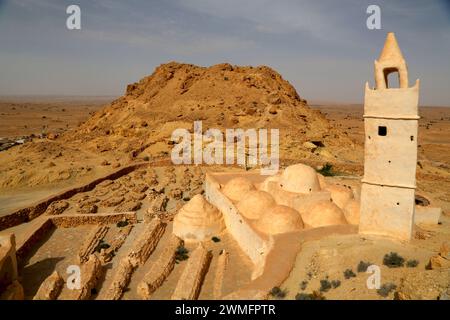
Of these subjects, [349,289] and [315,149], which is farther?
[315,149]

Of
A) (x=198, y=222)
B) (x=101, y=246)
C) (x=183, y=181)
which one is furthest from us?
(x=183, y=181)

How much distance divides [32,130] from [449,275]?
66482mm

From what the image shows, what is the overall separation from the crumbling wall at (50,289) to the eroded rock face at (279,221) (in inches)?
316

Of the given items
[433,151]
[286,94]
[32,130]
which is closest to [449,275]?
[286,94]

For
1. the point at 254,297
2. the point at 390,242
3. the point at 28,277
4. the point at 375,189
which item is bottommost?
the point at 28,277

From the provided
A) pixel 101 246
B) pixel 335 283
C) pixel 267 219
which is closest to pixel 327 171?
pixel 267 219

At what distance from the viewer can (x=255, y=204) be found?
1659 centimetres

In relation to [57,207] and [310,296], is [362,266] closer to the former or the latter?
[310,296]

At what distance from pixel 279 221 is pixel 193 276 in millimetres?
4130

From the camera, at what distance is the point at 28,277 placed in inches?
584

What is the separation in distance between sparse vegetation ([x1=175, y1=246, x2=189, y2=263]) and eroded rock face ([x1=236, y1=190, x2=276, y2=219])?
127 inches

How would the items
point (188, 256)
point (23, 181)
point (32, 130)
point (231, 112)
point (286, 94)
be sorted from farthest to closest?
point (32, 130) < point (286, 94) < point (231, 112) < point (23, 181) < point (188, 256)

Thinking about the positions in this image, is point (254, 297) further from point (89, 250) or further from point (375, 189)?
point (89, 250)

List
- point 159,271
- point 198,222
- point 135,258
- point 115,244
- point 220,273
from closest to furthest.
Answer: point 159,271 → point 220,273 → point 135,258 → point 115,244 → point 198,222
